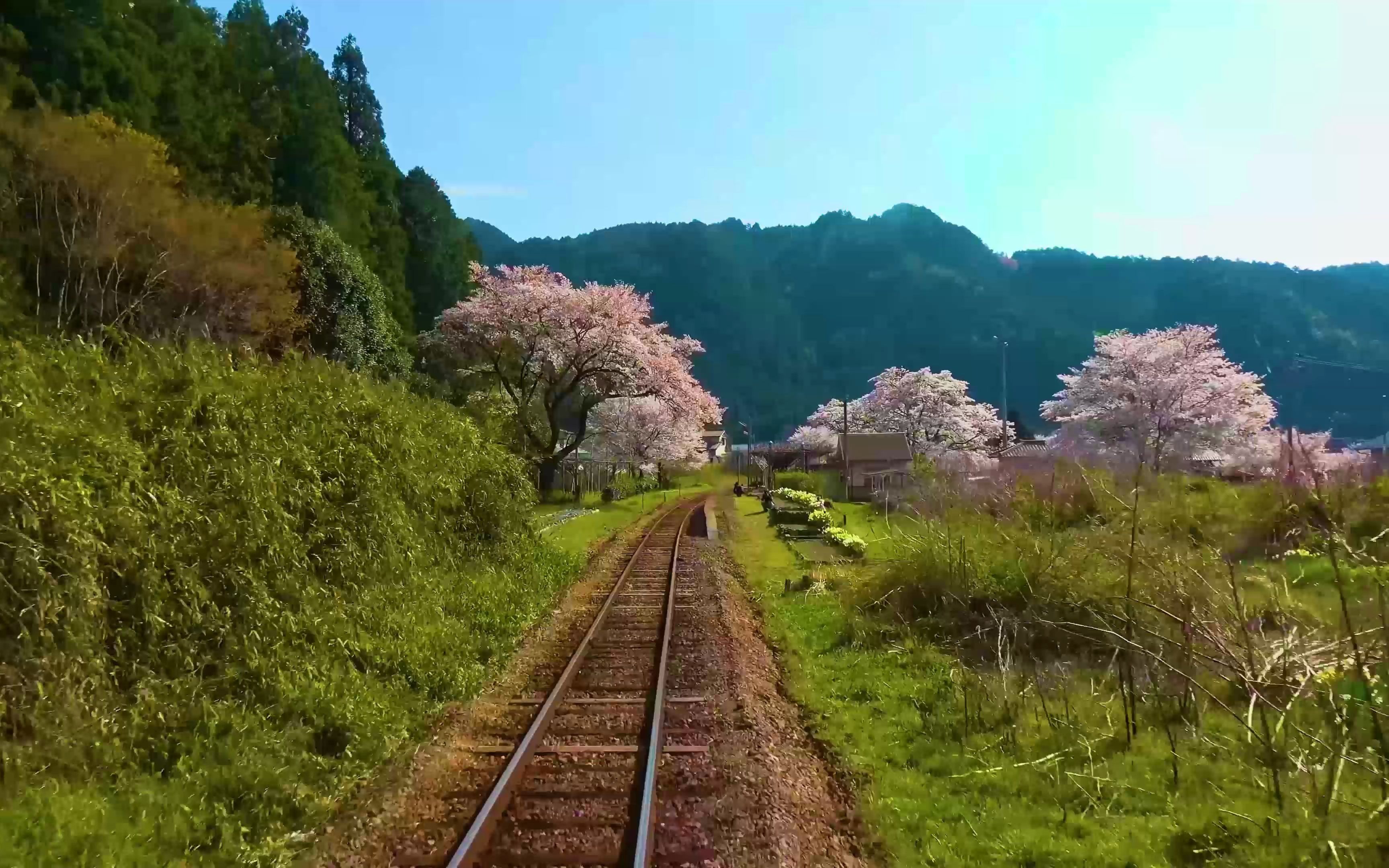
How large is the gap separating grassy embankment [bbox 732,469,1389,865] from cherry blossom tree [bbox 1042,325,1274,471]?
84.5ft

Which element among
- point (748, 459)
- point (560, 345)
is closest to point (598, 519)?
point (560, 345)

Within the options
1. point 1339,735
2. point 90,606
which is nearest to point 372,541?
point 90,606

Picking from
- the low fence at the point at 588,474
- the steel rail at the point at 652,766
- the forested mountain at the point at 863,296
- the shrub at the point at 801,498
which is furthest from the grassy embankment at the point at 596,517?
the forested mountain at the point at 863,296

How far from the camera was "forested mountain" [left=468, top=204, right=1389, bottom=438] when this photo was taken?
108 m

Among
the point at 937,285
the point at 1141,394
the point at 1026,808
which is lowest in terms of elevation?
the point at 1026,808

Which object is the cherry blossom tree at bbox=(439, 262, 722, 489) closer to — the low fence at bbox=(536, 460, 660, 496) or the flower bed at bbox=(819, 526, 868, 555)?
the flower bed at bbox=(819, 526, 868, 555)

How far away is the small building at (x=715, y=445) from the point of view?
95000 millimetres

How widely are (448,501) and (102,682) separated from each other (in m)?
7.03

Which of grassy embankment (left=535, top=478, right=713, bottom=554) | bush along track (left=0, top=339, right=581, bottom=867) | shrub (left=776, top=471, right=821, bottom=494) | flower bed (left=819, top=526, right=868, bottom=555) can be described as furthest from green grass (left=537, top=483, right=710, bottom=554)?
bush along track (left=0, top=339, right=581, bottom=867)

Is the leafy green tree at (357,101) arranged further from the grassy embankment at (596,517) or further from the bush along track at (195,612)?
the bush along track at (195,612)

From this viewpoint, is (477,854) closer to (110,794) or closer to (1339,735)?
(110,794)

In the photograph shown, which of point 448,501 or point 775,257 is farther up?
point 775,257

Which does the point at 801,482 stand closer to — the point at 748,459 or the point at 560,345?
the point at 560,345

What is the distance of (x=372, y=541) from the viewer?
9.09 meters
